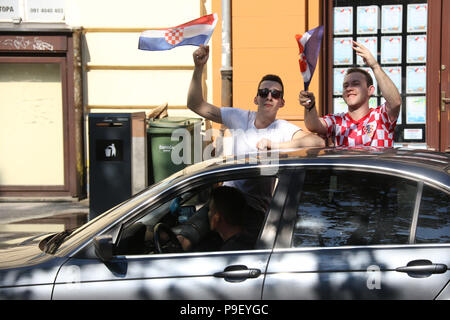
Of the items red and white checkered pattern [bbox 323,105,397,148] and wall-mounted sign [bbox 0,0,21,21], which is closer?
red and white checkered pattern [bbox 323,105,397,148]

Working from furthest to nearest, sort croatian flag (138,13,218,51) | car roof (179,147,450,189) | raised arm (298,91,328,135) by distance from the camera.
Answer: croatian flag (138,13,218,51), raised arm (298,91,328,135), car roof (179,147,450,189)

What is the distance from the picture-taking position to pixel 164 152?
914cm

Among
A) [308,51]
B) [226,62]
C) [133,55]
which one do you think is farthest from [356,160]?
[133,55]

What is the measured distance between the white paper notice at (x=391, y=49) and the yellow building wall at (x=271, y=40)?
4.00ft

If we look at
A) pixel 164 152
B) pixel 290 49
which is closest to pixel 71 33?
pixel 164 152

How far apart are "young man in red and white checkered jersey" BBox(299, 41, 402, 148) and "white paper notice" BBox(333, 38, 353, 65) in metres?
5.60

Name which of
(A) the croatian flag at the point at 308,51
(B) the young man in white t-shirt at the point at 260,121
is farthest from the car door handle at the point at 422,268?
(A) the croatian flag at the point at 308,51

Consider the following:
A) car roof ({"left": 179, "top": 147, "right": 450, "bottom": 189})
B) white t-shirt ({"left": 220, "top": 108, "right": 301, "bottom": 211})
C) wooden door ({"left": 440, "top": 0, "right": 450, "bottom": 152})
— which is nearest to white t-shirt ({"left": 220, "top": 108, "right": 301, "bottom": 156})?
white t-shirt ({"left": 220, "top": 108, "right": 301, "bottom": 211})

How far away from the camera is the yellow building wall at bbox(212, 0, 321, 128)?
9969 millimetres

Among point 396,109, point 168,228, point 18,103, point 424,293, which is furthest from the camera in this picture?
point 18,103

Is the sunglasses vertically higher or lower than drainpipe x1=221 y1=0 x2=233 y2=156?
lower

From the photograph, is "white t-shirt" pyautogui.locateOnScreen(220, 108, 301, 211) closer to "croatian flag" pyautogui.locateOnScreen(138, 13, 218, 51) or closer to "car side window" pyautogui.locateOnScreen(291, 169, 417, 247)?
"croatian flag" pyautogui.locateOnScreen(138, 13, 218, 51)
